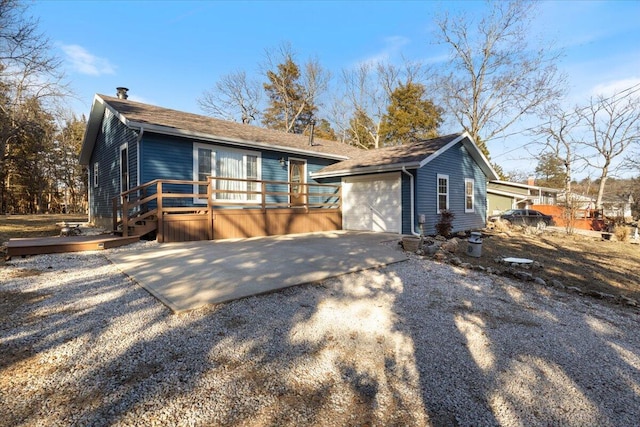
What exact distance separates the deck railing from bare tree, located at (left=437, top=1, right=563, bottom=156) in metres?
18.9

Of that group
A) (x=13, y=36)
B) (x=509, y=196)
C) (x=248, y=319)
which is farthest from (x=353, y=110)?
(x=248, y=319)

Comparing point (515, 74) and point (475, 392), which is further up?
point (515, 74)

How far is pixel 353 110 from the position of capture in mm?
30062

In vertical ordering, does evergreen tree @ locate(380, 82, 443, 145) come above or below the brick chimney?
above

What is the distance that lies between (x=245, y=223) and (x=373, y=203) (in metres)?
4.55

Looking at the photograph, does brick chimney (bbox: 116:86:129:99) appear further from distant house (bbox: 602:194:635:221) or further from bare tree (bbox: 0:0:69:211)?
distant house (bbox: 602:194:635:221)

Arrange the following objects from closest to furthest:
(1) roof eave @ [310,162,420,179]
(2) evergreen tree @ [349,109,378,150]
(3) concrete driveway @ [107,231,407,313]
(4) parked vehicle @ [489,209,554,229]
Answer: (3) concrete driveway @ [107,231,407,313] → (1) roof eave @ [310,162,420,179] → (4) parked vehicle @ [489,209,554,229] → (2) evergreen tree @ [349,109,378,150]

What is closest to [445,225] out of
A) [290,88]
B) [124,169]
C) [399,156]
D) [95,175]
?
[399,156]

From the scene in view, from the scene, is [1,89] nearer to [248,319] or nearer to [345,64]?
[248,319]

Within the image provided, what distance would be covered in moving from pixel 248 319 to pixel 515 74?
27755mm

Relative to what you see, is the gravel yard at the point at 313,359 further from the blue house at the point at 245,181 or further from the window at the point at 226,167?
the window at the point at 226,167

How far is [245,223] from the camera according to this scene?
9.28m

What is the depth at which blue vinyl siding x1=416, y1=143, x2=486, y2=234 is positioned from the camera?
34.5 ft

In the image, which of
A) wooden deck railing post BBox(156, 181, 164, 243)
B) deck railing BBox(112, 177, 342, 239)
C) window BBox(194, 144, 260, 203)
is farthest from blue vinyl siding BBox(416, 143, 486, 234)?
wooden deck railing post BBox(156, 181, 164, 243)
